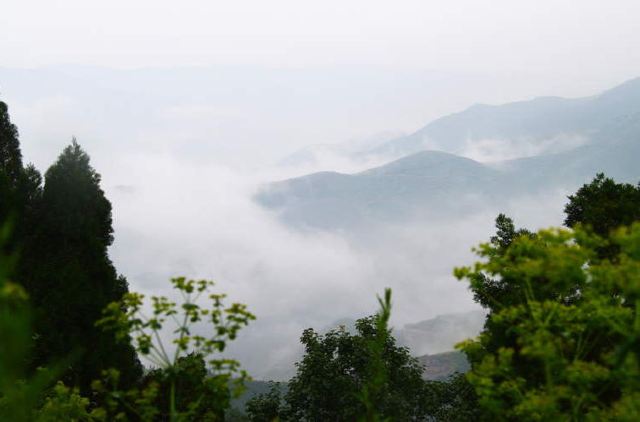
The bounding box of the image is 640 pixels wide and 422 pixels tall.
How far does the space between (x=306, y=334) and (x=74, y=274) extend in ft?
Answer: 35.9

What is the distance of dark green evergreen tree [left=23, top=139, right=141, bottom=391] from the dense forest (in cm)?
5

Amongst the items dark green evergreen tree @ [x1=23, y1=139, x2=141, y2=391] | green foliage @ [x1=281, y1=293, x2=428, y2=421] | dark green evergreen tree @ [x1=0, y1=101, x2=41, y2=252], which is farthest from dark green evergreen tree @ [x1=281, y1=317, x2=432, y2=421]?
dark green evergreen tree @ [x1=0, y1=101, x2=41, y2=252]

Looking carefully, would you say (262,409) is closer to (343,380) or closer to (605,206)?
(343,380)

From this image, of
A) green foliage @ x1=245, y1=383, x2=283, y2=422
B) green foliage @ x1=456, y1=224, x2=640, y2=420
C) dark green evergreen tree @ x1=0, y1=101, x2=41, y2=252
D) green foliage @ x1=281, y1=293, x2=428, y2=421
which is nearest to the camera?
green foliage @ x1=456, y1=224, x2=640, y2=420

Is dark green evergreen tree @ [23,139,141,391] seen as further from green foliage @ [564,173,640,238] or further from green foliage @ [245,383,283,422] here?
green foliage @ [564,173,640,238]

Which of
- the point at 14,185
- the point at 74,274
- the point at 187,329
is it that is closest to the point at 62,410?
the point at 187,329

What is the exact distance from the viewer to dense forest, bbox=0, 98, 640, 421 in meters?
5.45

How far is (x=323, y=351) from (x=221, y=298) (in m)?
20.5

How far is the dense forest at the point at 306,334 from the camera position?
17.9 feet

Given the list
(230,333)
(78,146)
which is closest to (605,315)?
(230,333)

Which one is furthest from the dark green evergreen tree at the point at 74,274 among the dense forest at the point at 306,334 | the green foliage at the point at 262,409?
the green foliage at the point at 262,409

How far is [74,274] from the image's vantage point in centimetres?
1953

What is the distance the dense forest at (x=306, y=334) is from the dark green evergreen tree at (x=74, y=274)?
5 centimetres

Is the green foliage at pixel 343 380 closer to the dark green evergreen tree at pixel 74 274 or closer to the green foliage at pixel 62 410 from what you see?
the dark green evergreen tree at pixel 74 274
